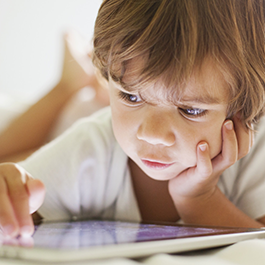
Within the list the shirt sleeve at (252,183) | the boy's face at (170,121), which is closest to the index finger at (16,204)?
the boy's face at (170,121)

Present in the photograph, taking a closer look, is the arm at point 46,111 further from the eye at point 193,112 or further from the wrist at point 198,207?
the eye at point 193,112

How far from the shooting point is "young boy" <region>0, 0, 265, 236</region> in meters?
0.44

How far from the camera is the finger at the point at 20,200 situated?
0.44 meters

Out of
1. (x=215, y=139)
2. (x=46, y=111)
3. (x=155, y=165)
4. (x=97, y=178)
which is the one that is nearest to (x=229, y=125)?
(x=215, y=139)

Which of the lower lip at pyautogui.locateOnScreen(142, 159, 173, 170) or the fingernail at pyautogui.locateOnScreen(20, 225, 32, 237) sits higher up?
the fingernail at pyautogui.locateOnScreen(20, 225, 32, 237)

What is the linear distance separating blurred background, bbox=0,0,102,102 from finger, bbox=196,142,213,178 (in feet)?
4.18

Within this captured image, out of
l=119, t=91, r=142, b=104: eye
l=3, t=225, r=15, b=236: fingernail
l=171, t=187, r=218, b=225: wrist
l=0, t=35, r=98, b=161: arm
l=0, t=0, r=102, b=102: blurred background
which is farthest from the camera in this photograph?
l=0, t=0, r=102, b=102: blurred background

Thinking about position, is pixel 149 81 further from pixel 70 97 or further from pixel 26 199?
pixel 70 97

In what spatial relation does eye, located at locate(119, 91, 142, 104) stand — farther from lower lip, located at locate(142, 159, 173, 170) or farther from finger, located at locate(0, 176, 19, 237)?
finger, located at locate(0, 176, 19, 237)

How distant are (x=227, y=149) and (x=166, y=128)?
0.49 feet

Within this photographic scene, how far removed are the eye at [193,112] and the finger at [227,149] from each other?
0.07 meters

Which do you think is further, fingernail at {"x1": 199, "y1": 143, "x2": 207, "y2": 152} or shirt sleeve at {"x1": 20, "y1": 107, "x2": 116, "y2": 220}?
shirt sleeve at {"x1": 20, "y1": 107, "x2": 116, "y2": 220}

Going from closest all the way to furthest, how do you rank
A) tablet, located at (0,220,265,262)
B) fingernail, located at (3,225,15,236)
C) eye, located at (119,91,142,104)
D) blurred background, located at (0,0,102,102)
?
tablet, located at (0,220,265,262) → fingernail, located at (3,225,15,236) → eye, located at (119,91,142,104) → blurred background, located at (0,0,102,102)

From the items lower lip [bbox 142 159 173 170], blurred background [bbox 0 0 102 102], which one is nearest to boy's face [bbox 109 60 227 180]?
lower lip [bbox 142 159 173 170]
